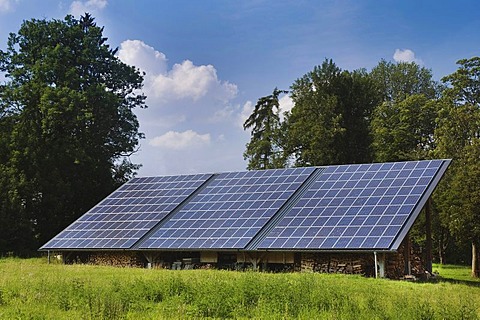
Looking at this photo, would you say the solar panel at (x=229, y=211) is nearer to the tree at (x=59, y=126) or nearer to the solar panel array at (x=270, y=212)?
the solar panel array at (x=270, y=212)

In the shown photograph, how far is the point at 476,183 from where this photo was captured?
3316 centimetres

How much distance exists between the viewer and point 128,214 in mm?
33875

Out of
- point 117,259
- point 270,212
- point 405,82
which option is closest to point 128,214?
point 117,259

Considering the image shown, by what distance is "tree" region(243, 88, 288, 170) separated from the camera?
2093 inches

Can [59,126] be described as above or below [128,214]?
above

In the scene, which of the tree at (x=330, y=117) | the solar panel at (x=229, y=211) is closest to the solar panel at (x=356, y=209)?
the solar panel at (x=229, y=211)

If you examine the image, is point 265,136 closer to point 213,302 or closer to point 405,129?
point 405,129

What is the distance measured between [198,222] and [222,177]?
6.10 meters

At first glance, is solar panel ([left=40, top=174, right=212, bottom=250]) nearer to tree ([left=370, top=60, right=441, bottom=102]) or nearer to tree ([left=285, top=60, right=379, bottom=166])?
tree ([left=285, top=60, right=379, bottom=166])

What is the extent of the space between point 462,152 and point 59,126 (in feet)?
92.6

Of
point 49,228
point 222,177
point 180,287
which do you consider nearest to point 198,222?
point 222,177

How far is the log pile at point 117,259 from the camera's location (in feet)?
98.4

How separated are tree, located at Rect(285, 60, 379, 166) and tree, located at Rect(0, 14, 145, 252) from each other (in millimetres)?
13969

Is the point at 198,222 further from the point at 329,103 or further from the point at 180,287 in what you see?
the point at 329,103
